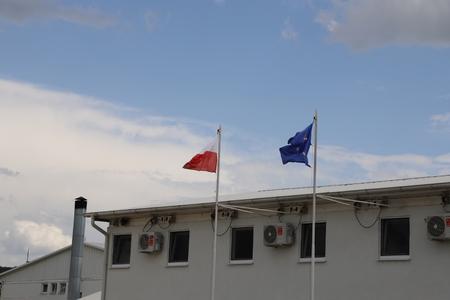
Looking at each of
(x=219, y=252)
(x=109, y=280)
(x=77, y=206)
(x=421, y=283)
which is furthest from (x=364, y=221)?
(x=77, y=206)

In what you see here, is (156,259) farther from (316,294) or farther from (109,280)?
(316,294)

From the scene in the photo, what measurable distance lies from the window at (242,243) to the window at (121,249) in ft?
16.9

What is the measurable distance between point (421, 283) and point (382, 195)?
2612 mm

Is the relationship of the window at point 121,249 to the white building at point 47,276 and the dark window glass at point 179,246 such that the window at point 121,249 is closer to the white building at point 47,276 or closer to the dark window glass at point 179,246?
the dark window glass at point 179,246

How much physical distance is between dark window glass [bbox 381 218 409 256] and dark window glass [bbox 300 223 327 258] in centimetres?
205

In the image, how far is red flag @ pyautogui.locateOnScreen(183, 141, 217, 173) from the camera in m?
26.8


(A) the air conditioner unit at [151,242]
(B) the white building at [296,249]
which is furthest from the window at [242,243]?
(A) the air conditioner unit at [151,242]

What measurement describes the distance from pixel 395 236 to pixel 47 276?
1302 inches

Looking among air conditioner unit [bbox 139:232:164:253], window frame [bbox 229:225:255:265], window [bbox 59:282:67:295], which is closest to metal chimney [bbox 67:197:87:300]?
window [bbox 59:282:67:295]

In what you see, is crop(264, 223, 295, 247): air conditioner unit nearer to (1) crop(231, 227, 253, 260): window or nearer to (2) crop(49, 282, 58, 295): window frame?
(1) crop(231, 227, 253, 260): window

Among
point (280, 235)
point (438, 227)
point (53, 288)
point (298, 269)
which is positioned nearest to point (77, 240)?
point (53, 288)

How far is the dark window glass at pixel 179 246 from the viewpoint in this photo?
30.5m

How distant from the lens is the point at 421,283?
23969 mm

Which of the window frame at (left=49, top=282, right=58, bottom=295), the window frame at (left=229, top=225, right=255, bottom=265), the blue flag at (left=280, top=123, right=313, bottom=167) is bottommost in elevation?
the window frame at (left=49, top=282, right=58, bottom=295)
